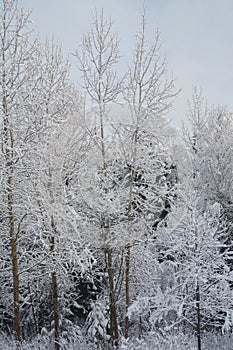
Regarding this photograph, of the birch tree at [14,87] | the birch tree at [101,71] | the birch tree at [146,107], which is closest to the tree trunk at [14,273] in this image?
the birch tree at [14,87]

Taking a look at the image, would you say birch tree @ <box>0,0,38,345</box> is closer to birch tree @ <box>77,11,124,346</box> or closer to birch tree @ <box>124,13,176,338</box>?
birch tree @ <box>77,11,124,346</box>

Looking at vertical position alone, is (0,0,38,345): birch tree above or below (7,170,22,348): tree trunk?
above

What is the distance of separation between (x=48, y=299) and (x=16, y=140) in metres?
5.47

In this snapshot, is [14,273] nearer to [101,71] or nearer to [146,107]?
[146,107]

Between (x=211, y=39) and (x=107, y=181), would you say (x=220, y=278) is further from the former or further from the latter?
(x=211, y=39)

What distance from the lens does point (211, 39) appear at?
1012 centimetres

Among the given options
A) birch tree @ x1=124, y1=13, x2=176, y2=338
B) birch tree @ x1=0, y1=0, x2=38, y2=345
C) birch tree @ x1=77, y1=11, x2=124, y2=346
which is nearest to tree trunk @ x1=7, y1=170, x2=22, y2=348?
birch tree @ x1=0, y1=0, x2=38, y2=345

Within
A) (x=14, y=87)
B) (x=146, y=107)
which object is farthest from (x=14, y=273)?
(x=146, y=107)

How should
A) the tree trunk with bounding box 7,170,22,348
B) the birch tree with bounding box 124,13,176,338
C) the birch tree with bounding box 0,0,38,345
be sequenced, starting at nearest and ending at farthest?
1. the birch tree with bounding box 0,0,38,345
2. the tree trunk with bounding box 7,170,22,348
3. the birch tree with bounding box 124,13,176,338

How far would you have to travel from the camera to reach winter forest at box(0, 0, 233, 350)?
6477mm

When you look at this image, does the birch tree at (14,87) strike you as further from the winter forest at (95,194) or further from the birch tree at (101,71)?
the birch tree at (101,71)

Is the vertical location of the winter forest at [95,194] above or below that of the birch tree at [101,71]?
below

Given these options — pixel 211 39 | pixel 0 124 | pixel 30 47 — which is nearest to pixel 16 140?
pixel 0 124

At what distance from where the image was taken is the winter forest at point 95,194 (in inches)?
255
